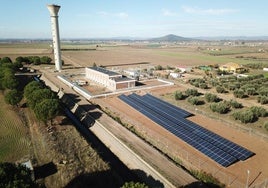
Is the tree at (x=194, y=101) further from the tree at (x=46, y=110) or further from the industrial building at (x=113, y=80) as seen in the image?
the tree at (x=46, y=110)

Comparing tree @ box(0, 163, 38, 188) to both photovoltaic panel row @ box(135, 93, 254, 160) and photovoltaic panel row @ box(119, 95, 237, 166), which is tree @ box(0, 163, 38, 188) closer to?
photovoltaic panel row @ box(119, 95, 237, 166)

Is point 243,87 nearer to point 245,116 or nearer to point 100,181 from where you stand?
point 245,116

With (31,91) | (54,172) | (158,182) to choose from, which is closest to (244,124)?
(158,182)

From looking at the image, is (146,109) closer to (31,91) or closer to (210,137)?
(210,137)

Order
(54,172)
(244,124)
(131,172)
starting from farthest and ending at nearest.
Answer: (244,124), (131,172), (54,172)

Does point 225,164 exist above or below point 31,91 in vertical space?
below

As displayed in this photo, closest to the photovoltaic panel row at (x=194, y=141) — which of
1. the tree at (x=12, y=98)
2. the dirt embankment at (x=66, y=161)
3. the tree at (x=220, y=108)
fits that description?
the tree at (x=220, y=108)

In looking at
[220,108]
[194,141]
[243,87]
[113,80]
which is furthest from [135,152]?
[243,87]
